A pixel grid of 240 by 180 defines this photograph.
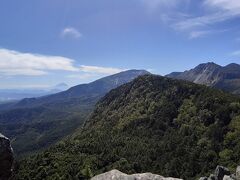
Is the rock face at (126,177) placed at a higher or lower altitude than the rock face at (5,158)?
lower

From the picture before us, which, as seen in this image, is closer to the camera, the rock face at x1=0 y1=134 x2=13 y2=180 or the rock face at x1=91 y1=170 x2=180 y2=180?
the rock face at x1=0 y1=134 x2=13 y2=180

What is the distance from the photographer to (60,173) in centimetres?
18312

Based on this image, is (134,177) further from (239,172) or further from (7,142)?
(239,172)

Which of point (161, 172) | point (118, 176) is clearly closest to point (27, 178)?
point (161, 172)

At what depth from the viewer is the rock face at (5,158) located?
79.3ft

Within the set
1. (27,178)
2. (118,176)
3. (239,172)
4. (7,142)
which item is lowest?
(27,178)

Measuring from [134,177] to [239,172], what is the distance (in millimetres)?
48351

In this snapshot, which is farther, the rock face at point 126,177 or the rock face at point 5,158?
the rock face at point 126,177

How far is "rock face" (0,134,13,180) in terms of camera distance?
2416 cm

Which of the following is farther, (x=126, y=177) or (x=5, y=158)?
(x=126, y=177)

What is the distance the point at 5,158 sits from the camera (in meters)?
24.3

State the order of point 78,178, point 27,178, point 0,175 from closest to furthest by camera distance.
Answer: point 0,175 < point 78,178 < point 27,178

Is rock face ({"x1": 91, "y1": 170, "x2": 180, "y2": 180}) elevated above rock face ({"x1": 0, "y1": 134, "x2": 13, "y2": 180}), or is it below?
below

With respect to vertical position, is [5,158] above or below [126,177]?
above
